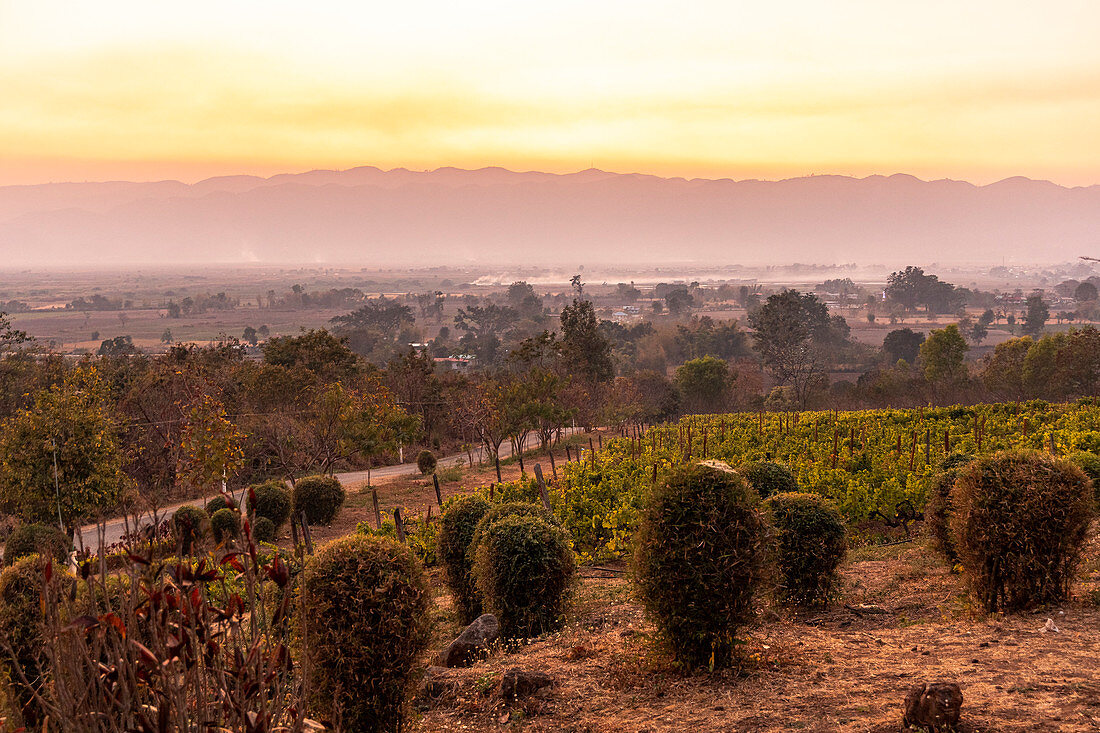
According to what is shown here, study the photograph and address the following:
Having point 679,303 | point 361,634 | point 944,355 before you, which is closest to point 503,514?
point 361,634

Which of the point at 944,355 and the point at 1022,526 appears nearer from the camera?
the point at 1022,526

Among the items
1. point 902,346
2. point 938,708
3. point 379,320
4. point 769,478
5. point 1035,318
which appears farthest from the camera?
point 379,320

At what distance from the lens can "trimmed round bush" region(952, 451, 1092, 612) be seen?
786cm

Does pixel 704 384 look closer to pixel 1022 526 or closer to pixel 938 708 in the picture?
pixel 1022 526

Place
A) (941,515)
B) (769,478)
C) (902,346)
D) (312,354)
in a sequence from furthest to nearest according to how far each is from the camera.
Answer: (902,346), (312,354), (769,478), (941,515)

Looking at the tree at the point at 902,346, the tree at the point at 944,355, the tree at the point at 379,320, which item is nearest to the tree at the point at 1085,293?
the tree at the point at 902,346

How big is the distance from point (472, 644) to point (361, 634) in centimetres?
267

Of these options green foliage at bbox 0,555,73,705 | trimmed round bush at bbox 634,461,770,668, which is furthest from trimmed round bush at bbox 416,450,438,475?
trimmed round bush at bbox 634,461,770,668

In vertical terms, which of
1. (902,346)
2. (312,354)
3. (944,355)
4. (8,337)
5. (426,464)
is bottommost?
(426,464)

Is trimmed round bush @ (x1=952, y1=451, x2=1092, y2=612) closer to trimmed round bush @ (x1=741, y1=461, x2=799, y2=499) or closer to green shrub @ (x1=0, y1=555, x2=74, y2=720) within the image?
trimmed round bush @ (x1=741, y1=461, x2=799, y2=499)

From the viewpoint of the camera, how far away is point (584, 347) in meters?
63.0

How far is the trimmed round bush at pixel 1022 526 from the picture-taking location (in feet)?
25.8

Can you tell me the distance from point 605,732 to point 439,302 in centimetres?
16531

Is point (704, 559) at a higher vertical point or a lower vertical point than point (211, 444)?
higher
